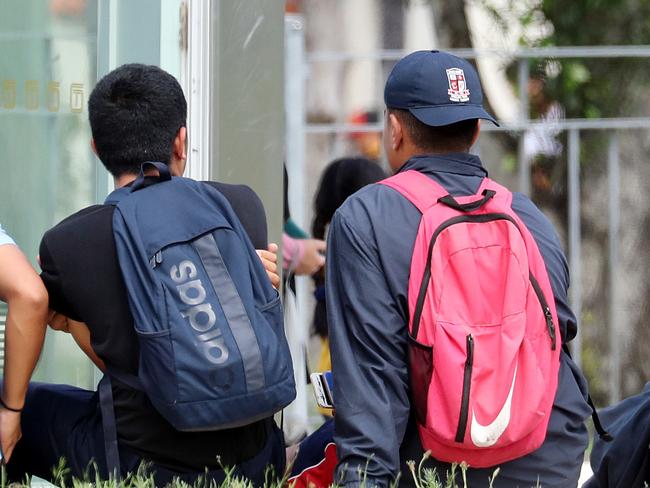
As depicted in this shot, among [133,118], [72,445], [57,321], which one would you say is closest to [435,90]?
[133,118]

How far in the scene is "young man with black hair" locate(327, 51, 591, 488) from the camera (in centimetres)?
310

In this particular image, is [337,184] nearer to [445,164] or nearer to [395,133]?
[395,133]

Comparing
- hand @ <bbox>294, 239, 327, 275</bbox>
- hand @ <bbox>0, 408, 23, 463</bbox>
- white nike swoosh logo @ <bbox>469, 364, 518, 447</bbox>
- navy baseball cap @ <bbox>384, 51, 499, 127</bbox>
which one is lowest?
hand @ <bbox>0, 408, 23, 463</bbox>

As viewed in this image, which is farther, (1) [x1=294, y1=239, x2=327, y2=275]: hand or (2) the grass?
(1) [x1=294, y1=239, x2=327, y2=275]: hand

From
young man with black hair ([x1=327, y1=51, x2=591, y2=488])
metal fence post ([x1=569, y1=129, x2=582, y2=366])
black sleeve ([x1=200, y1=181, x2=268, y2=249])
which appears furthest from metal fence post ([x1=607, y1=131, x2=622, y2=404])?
black sleeve ([x1=200, y1=181, x2=268, y2=249])

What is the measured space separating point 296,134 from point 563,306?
4169mm

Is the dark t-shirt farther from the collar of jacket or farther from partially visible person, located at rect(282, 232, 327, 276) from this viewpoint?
partially visible person, located at rect(282, 232, 327, 276)

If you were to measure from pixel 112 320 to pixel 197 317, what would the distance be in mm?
266

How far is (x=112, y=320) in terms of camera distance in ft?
10.3

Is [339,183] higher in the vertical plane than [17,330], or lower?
higher

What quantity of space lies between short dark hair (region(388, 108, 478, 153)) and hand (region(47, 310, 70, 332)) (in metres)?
1.04

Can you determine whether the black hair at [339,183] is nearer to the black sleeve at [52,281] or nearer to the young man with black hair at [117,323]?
the young man with black hair at [117,323]

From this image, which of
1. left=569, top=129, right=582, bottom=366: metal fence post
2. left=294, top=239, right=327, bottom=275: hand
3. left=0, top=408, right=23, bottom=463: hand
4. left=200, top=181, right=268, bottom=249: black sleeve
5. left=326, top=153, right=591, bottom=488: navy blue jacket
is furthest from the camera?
left=569, top=129, right=582, bottom=366: metal fence post

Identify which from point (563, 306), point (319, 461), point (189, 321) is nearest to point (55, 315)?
point (189, 321)
